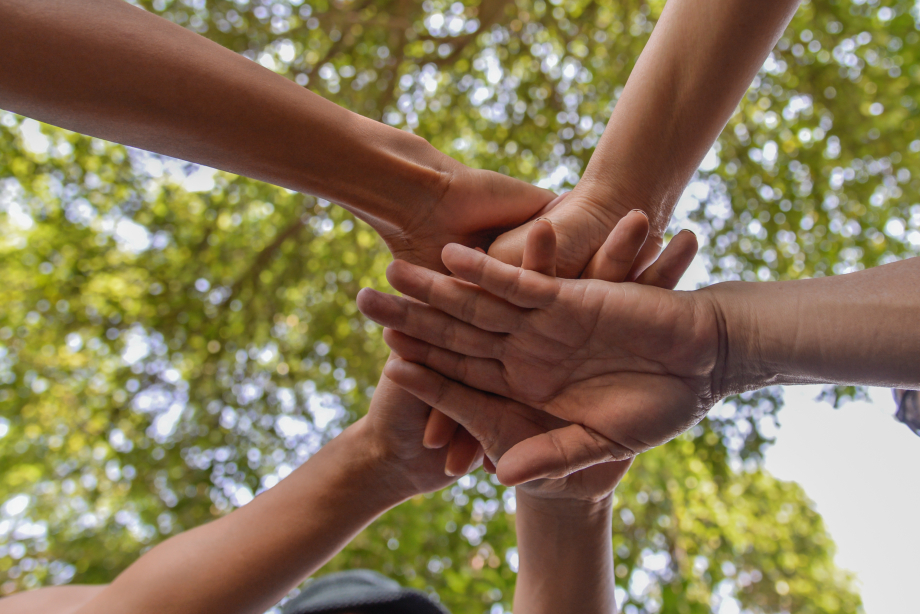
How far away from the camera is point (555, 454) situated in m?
1.60

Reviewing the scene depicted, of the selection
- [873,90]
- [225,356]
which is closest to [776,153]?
[873,90]

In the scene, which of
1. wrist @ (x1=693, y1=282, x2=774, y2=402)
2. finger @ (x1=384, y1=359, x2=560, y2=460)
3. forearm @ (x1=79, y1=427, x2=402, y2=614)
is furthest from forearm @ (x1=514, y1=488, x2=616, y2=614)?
wrist @ (x1=693, y1=282, x2=774, y2=402)

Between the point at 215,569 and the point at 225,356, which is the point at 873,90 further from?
the point at 225,356

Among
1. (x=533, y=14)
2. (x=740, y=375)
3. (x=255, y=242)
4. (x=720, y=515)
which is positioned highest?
(x=533, y=14)

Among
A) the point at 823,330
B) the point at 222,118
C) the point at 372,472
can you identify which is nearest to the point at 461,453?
the point at 372,472

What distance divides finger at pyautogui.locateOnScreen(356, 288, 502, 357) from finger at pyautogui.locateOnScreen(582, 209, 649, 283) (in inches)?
16.8

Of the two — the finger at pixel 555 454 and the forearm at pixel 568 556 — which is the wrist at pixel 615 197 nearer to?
the finger at pixel 555 454

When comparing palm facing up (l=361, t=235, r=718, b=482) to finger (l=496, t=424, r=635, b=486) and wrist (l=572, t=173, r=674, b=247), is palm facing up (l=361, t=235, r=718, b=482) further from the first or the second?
wrist (l=572, t=173, r=674, b=247)

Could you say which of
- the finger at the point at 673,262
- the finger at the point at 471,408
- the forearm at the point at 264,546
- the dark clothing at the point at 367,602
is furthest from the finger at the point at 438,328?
the dark clothing at the point at 367,602

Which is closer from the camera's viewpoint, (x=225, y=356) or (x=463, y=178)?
(x=463, y=178)

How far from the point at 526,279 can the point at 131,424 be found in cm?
435

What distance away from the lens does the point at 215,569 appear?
197 centimetres

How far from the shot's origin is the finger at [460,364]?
188 centimetres

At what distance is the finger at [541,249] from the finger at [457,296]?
0.50 feet
